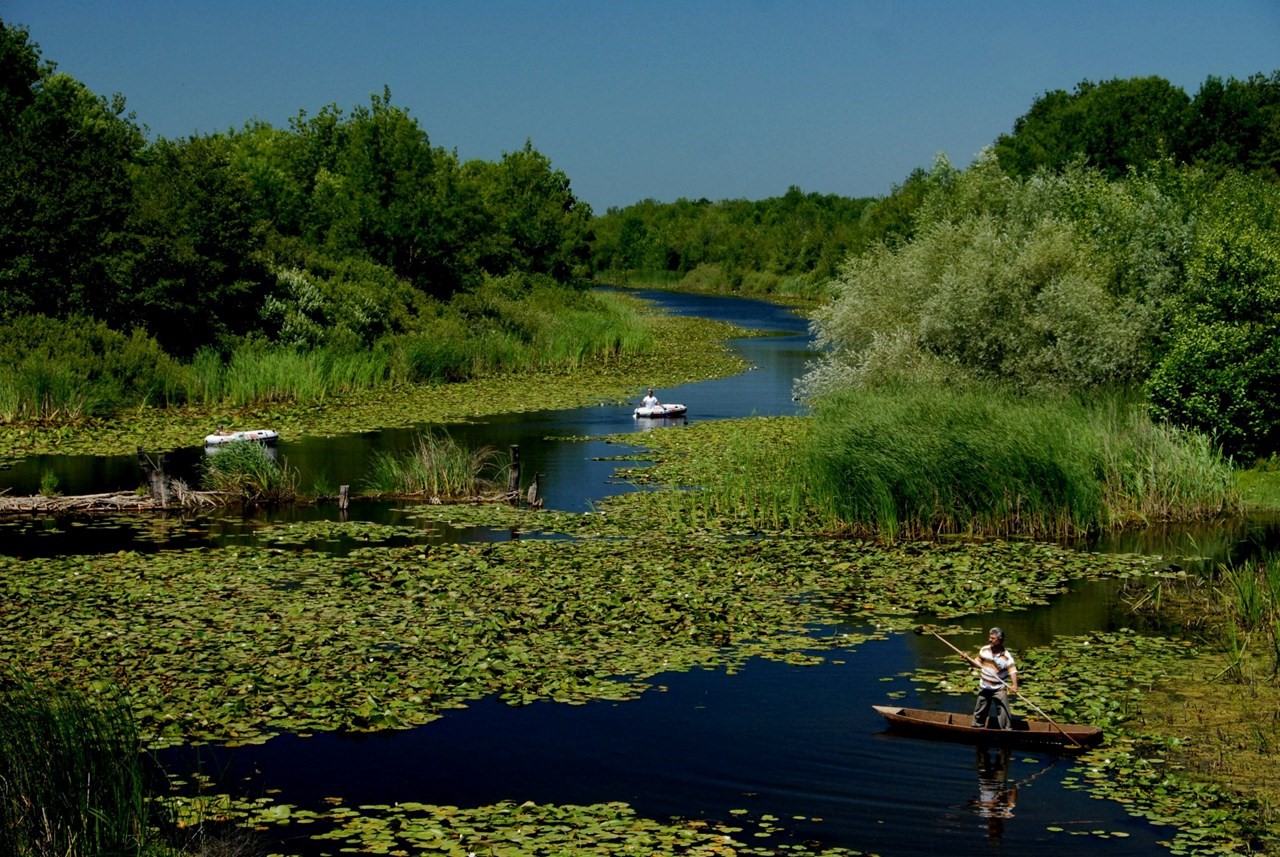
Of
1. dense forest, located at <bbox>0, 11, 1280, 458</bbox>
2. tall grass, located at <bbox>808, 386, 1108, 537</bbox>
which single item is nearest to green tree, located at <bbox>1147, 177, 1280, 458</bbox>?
dense forest, located at <bbox>0, 11, 1280, 458</bbox>

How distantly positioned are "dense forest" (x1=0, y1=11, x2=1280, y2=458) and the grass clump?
50.3 feet

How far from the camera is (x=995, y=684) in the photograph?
17.4 m

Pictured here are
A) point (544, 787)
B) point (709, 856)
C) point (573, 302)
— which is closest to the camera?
point (709, 856)

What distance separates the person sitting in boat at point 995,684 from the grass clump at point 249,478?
68.0 feet

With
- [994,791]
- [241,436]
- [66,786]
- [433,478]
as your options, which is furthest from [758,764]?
[241,436]

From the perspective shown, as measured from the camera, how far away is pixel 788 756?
17141mm

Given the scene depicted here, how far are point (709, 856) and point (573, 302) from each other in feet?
266

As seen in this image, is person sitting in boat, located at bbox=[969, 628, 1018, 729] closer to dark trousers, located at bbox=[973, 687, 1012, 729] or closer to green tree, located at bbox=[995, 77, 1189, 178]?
dark trousers, located at bbox=[973, 687, 1012, 729]

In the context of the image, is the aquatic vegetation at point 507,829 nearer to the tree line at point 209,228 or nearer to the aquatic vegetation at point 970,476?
the aquatic vegetation at point 970,476

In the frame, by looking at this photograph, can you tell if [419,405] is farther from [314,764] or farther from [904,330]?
[314,764]

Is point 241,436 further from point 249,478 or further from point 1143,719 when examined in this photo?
point 1143,719

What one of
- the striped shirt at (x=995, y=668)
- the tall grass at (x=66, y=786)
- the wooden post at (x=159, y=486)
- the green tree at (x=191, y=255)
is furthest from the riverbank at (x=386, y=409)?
the striped shirt at (x=995, y=668)

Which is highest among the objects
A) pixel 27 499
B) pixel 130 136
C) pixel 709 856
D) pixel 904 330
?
pixel 130 136

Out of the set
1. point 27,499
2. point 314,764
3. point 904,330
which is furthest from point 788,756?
point 904,330
